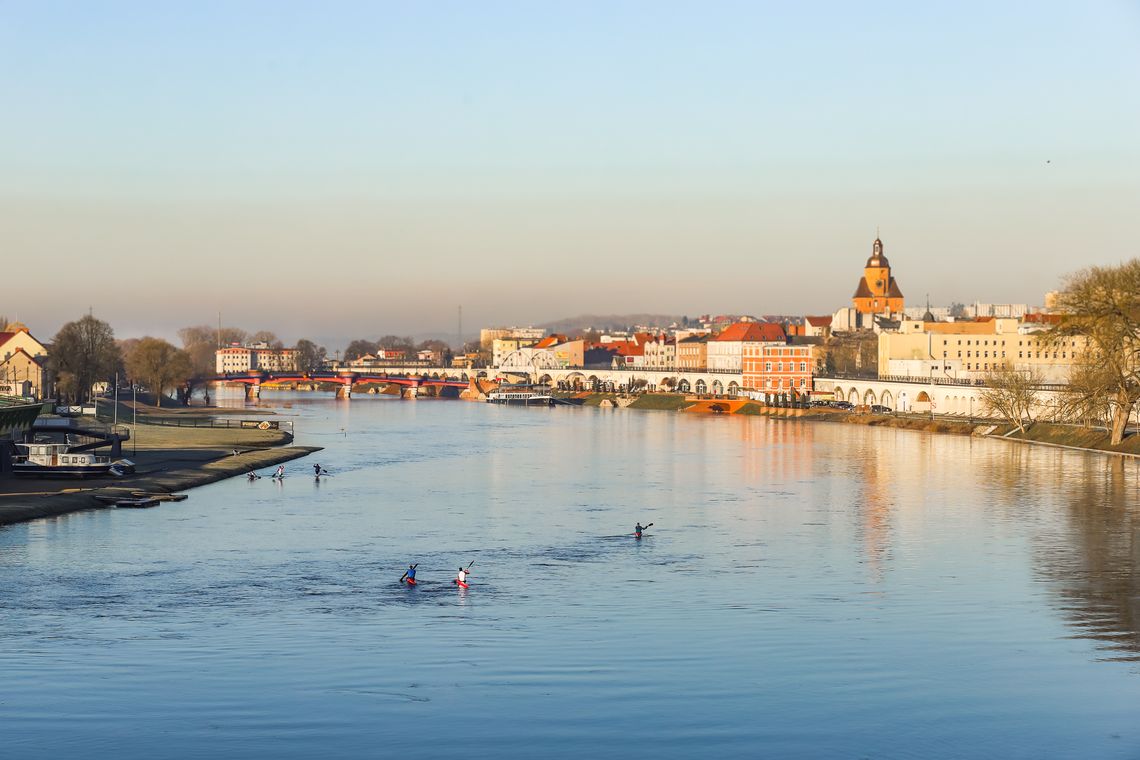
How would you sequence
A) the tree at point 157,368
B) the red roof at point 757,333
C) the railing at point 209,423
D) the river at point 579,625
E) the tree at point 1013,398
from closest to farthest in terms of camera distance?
the river at point 579,625
the tree at point 1013,398
the railing at point 209,423
the tree at point 157,368
the red roof at point 757,333

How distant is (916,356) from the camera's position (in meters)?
138

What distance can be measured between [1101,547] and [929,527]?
6209 millimetres

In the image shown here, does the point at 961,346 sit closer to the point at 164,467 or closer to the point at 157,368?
the point at 157,368

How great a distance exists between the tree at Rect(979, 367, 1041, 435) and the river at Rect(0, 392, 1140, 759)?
33172 millimetres

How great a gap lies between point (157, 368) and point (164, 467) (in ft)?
226

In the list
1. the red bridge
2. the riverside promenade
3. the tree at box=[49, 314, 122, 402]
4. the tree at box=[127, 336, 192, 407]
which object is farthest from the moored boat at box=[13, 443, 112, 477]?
the red bridge

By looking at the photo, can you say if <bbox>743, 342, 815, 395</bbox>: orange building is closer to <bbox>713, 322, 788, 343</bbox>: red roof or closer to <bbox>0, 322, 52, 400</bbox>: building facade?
<bbox>713, 322, 788, 343</bbox>: red roof

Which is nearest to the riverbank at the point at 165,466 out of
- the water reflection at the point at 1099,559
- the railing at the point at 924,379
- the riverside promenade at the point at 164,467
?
the riverside promenade at the point at 164,467

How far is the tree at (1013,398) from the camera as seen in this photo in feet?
293

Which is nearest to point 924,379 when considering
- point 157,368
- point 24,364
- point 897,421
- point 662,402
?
point 897,421

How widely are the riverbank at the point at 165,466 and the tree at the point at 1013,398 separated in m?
42.5

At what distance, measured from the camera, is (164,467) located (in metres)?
61.9

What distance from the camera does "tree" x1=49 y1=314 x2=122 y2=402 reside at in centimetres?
10850

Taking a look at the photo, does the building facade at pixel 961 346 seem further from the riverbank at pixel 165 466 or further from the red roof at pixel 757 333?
the riverbank at pixel 165 466
